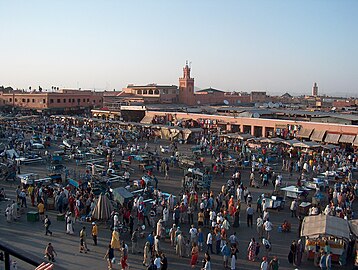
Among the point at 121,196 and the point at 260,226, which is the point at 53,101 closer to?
the point at 121,196

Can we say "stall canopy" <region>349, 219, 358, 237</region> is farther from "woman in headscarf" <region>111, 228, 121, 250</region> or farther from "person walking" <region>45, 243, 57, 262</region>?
"person walking" <region>45, 243, 57, 262</region>

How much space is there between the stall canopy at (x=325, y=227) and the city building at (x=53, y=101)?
189 ft

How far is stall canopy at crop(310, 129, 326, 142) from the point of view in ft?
108

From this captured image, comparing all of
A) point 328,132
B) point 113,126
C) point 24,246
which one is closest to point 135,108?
point 113,126

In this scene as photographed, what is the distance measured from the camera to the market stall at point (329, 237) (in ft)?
36.5

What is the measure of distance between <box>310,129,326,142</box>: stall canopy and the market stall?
73.3 feet

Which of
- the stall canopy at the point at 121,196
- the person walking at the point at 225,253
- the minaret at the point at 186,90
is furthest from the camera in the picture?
the minaret at the point at 186,90

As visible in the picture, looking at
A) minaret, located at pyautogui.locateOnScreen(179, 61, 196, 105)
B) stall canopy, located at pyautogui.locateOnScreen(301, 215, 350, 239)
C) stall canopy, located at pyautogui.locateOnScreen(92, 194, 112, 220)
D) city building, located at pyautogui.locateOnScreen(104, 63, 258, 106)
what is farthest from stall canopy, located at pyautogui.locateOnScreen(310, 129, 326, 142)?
minaret, located at pyautogui.locateOnScreen(179, 61, 196, 105)

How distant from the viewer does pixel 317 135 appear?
33312 mm

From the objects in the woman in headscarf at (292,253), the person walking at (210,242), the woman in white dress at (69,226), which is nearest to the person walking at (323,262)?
the woman in headscarf at (292,253)

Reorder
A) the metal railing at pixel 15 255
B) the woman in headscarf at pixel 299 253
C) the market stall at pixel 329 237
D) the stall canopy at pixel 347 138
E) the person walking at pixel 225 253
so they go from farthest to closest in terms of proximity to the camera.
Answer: the stall canopy at pixel 347 138 < the market stall at pixel 329 237 < the woman in headscarf at pixel 299 253 < the person walking at pixel 225 253 < the metal railing at pixel 15 255

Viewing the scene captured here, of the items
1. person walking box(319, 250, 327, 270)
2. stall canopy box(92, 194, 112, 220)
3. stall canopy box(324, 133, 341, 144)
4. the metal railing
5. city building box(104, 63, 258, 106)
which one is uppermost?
city building box(104, 63, 258, 106)

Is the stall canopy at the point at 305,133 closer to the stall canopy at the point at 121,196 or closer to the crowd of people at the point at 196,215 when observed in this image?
the crowd of people at the point at 196,215

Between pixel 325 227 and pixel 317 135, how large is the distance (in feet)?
77.1
